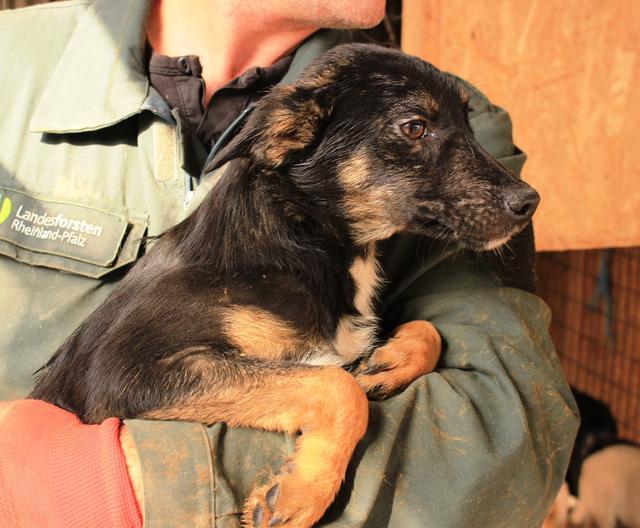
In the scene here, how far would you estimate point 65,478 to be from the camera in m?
1.79

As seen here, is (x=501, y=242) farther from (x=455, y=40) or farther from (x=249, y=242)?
(x=455, y=40)

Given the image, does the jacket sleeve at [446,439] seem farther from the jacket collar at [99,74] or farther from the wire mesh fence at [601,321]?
the wire mesh fence at [601,321]

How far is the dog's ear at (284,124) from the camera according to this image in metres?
2.20

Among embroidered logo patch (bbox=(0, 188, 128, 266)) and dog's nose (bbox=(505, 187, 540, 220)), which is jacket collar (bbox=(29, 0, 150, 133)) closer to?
embroidered logo patch (bbox=(0, 188, 128, 266))

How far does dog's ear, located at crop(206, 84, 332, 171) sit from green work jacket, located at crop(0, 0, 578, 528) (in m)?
0.30

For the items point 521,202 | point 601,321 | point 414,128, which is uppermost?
point 414,128

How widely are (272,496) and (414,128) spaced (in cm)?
112

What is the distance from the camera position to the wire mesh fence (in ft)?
19.5

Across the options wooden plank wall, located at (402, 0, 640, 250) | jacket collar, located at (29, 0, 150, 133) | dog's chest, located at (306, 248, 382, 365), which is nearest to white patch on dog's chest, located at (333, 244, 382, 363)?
dog's chest, located at (306, 248, 382, 365)

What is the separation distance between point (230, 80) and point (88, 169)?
62cm

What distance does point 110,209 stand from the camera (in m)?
2.58

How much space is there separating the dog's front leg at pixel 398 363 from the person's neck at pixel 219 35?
116 centimetres

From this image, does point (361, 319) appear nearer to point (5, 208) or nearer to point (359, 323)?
point (359, 323)

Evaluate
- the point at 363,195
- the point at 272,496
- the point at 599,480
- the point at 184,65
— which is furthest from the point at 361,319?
the point at 599,480
